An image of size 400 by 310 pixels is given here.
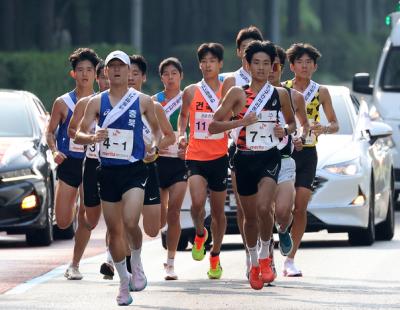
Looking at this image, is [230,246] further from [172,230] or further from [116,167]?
[116,167]

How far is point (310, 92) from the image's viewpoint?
16344 millimetres

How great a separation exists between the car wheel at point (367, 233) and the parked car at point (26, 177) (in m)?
3.10

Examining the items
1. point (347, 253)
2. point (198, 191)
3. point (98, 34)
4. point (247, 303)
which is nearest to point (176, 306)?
point (247, 303)

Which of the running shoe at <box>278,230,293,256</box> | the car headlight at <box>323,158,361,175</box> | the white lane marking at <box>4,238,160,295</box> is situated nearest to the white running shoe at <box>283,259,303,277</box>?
the running shoe at <box>278,230,293,256</box>

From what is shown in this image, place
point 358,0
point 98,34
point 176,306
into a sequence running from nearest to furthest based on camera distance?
point 176,306 < point 98,34 < point 358,0

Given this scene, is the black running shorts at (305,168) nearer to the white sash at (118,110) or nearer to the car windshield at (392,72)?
the white sash at (118,110)

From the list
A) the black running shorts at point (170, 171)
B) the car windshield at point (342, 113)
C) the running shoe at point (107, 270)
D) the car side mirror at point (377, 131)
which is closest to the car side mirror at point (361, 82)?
the car side mirror at point (377, 131)

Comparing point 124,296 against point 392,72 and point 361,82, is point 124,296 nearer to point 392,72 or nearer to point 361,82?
point 361,82

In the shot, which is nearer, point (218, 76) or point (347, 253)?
point (218, 76)

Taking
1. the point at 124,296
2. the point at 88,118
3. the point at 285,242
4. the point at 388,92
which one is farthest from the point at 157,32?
the point at 124,296

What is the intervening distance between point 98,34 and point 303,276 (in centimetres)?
4109

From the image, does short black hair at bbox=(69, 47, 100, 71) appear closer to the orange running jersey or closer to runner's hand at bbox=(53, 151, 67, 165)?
runner's hand at bbox=(53, 151, 67, 165)

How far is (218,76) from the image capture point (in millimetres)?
16406

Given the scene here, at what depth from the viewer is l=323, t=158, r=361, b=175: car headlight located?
745 inches
